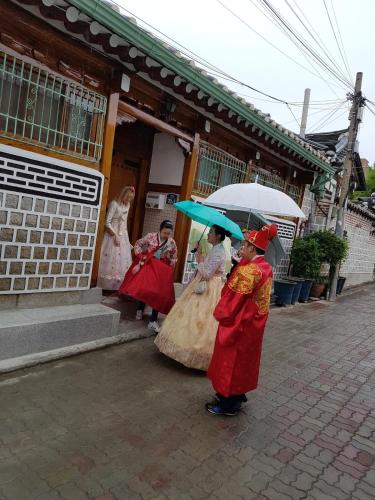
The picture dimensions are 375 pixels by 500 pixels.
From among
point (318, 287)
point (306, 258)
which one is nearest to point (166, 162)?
point (306, 258)

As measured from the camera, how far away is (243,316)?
3.55 meters

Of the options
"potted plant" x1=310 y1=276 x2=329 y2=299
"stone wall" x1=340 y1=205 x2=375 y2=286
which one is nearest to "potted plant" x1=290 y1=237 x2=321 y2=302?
"potted plant" x1=310 y1=276 x2=329 y2=299

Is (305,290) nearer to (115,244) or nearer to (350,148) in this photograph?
(350,148)

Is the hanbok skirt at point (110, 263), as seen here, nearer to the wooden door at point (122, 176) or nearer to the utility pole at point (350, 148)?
the wooden door at point (122, 176)

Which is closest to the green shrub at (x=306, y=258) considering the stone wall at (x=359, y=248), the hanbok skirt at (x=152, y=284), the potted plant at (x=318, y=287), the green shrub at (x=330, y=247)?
the green shrub at (x=330, y=247)

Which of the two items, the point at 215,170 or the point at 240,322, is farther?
the point at 215,170

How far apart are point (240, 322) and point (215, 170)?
4.79 metres

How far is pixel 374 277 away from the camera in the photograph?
21844 mm

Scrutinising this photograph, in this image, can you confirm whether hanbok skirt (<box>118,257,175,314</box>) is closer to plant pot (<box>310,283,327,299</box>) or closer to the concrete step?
the concrete step

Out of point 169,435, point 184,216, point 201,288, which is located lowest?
point 169,435

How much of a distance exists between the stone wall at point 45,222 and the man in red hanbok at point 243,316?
2.38 m

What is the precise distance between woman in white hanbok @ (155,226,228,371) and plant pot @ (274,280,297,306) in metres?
5.34

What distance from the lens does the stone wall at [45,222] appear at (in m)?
4.30

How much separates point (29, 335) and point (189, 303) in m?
1.87
